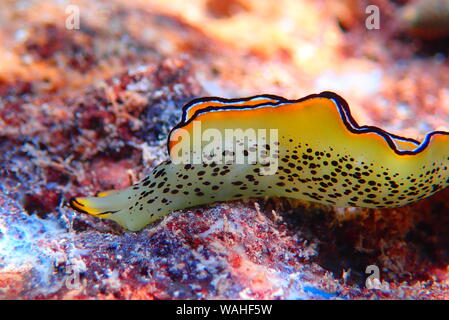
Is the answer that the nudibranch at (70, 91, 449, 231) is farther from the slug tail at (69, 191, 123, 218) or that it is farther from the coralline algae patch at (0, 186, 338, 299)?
the coralline algae patch at (0, 186, 338, 299)

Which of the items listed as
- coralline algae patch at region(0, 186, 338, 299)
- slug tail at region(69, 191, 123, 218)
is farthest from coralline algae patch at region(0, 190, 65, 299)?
slug tail at region(69, 191, 123, 218)

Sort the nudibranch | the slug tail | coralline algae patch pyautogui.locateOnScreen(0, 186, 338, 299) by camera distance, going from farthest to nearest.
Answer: the slug tail, the nudibranch, coralline algae patch pyautogui.locateOnScreen(0, 186, 338, 299)

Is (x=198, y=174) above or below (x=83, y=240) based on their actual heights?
above

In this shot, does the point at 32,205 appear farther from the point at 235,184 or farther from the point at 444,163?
the point at 444,163

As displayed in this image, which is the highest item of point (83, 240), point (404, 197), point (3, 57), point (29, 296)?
point (3, 57)

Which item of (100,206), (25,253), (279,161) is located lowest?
(25,253)

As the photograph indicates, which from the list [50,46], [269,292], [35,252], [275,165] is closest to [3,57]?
[50,46]

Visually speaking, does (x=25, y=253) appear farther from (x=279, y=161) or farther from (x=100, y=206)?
(x=279, y=161)

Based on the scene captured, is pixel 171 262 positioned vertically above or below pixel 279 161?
below

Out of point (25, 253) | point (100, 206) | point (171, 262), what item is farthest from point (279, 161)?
point (25, 253)
